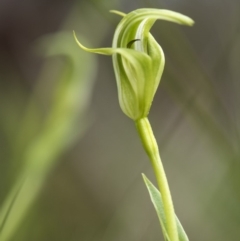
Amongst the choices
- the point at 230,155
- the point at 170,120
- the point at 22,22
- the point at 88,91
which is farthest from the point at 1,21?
the point at 230,155

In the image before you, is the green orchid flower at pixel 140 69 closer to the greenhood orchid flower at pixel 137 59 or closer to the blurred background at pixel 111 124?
the greenhood orchid flower at pixel 137 59

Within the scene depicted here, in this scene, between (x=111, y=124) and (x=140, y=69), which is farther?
(x=111, y=124)

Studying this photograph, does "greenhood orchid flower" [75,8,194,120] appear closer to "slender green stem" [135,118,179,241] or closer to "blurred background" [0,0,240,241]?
"slender green stem" [135,118,179,241]

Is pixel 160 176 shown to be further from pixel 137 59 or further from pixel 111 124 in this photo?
pixel 111 124

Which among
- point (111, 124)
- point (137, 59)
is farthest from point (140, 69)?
point (111, 124)

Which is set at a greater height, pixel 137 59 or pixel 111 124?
pixel 137 59

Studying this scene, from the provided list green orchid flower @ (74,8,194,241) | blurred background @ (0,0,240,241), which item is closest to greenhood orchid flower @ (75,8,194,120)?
green orchid flower @ (74,8,194,241)
